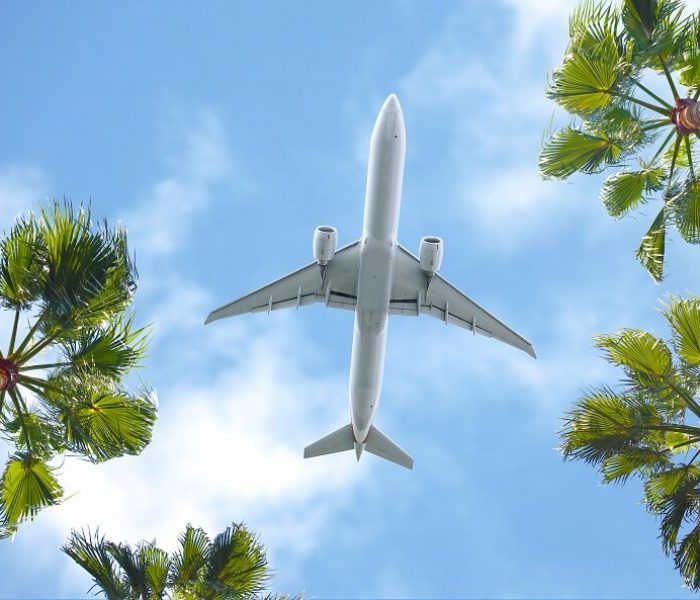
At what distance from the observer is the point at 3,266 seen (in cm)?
1002

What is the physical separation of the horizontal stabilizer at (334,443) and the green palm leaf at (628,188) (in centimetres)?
1323

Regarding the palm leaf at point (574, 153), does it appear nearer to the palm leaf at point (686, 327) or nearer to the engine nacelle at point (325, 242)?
the palm leaf at point (686, 327)

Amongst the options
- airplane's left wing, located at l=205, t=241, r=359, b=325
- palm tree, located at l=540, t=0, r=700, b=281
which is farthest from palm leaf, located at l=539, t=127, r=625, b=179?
airplane's left wing, located at l=205, t=241, r=359, b=325

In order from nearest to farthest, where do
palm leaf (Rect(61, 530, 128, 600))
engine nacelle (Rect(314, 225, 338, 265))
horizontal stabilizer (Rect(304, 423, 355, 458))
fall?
palm leaf (Rect(61, 530, 128, 600)), engine nacelle (Rect(314, 225, 338, 265)), horizontal stabilizer (Rect(304, 423, 355, 458))

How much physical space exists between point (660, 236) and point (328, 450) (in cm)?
1525

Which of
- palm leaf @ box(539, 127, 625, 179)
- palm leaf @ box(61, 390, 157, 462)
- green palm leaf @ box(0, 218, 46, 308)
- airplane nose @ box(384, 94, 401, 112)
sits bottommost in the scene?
palm leaf @ box(61, 390, 157, 462)

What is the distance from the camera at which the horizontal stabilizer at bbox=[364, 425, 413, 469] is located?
25.0 metres

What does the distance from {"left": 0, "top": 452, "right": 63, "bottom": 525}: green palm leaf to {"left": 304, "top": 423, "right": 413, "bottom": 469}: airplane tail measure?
14.5m

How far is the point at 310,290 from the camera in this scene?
75.5 ft

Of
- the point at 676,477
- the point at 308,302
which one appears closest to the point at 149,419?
the point at 676,477

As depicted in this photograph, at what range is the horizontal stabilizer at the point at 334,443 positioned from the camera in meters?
24.7

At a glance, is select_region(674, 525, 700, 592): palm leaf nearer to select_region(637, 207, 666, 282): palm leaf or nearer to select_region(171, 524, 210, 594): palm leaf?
select_region(637, 207, 666, 282): palm leaf

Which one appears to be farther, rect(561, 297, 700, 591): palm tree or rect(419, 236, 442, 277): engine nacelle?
rect(419, 236, 442, 277): engine nacelle

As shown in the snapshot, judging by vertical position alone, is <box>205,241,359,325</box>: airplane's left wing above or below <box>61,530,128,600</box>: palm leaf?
above
